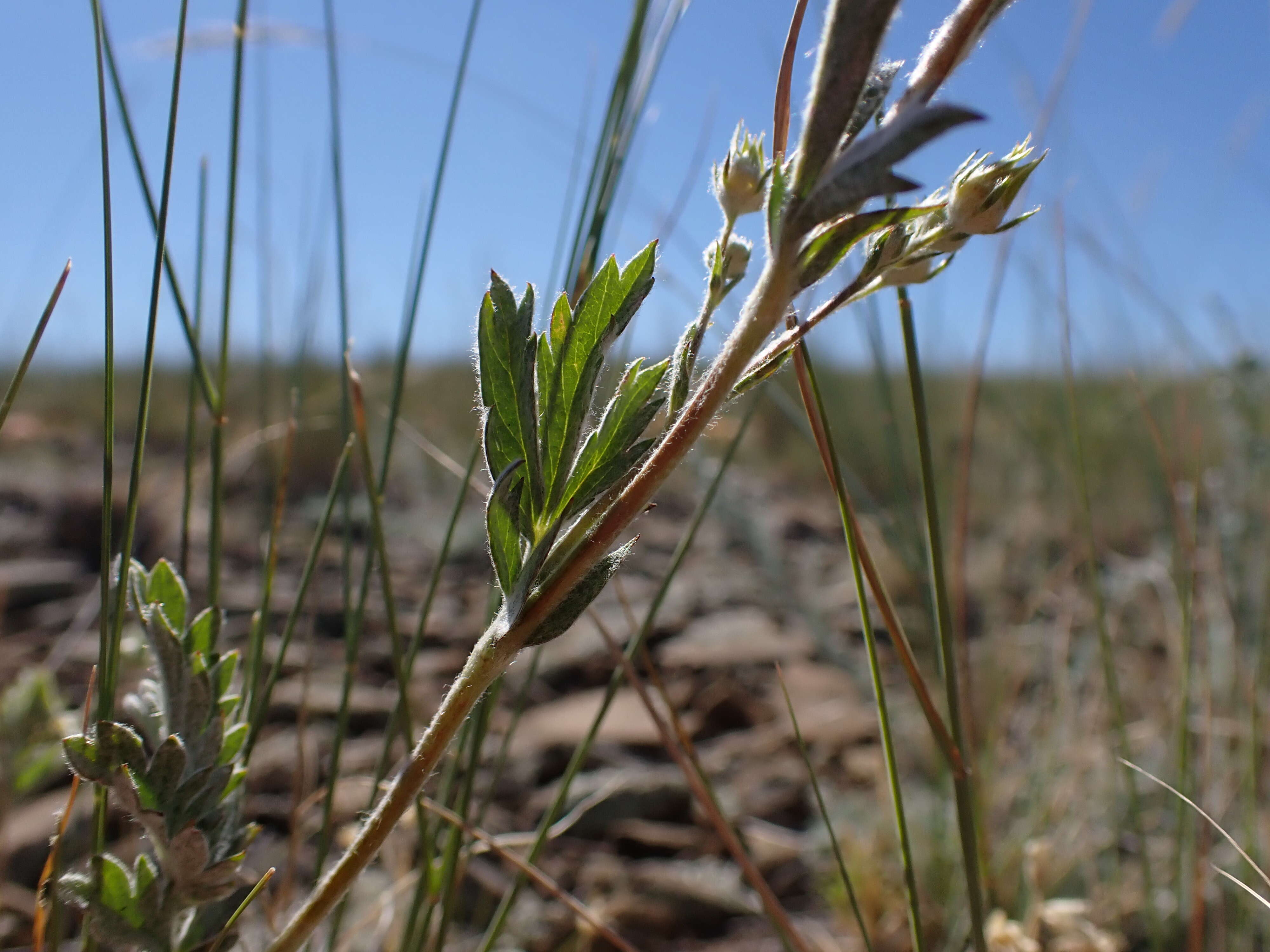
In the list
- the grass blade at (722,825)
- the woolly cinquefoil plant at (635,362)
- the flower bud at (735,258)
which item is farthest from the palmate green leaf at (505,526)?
the grass blade at (722,825)

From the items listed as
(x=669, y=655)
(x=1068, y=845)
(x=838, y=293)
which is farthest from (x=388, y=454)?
(x=669, y=655)

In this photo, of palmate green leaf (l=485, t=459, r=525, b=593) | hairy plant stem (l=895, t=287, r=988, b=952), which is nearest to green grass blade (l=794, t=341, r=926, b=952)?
hairy plant stem (l=895, t=287, r=988, b=952)

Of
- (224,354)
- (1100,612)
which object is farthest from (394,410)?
(1100,612)

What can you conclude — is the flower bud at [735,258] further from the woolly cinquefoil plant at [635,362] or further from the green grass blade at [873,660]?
the green grass blade at [873,660]

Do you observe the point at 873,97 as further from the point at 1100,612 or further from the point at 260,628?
the point at 1100,612

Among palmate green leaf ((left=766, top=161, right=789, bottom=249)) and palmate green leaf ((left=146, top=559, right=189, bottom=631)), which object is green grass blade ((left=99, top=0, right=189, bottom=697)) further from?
palmate green leaf ((left=766, top=161, right=789, bottom=249))

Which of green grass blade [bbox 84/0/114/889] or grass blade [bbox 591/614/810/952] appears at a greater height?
green grass blade [bbox 84/0/114/889]

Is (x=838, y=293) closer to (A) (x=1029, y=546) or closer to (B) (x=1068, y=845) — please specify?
(B) (x=1068, y=845)

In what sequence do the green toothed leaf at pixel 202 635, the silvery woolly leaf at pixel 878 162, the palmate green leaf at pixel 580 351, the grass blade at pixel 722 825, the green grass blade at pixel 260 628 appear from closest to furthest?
the silvery woolly leaf at pixel 878 162 → the palmate green leaf at pixel 580 351 → the green toothed leaf at pixel 202 635 → the green grass blade at pixel 260 628 → the grass blade at pixel 722 825
